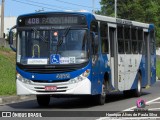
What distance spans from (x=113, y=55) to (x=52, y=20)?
3446 mm

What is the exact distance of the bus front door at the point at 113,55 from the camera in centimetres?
1966

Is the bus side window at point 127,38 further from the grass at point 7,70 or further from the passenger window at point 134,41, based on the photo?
the grass at point 7,70

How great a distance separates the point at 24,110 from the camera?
16.6 meters

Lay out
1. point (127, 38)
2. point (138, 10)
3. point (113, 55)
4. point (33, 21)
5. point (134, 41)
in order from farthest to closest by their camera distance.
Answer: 1. point (138, 10)
2. point (134, 41)
3. point (127, 38)
4. point (113, 55)
5. point (33, 21)

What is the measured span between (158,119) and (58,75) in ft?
14.3

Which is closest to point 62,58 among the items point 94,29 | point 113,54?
point 94,29

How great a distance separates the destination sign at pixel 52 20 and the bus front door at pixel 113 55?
249 centimetres

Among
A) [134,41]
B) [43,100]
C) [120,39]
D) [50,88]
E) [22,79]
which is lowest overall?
[43,100]

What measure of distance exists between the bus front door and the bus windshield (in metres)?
2.72

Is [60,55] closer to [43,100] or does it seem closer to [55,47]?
[55,47]

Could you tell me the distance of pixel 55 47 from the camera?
17.1 metres

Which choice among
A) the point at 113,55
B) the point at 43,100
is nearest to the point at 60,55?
the point at 43,100

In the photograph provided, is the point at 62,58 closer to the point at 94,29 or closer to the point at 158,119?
the point at 94,29

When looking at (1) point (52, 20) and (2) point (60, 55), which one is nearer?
(2) point (60, 55)
